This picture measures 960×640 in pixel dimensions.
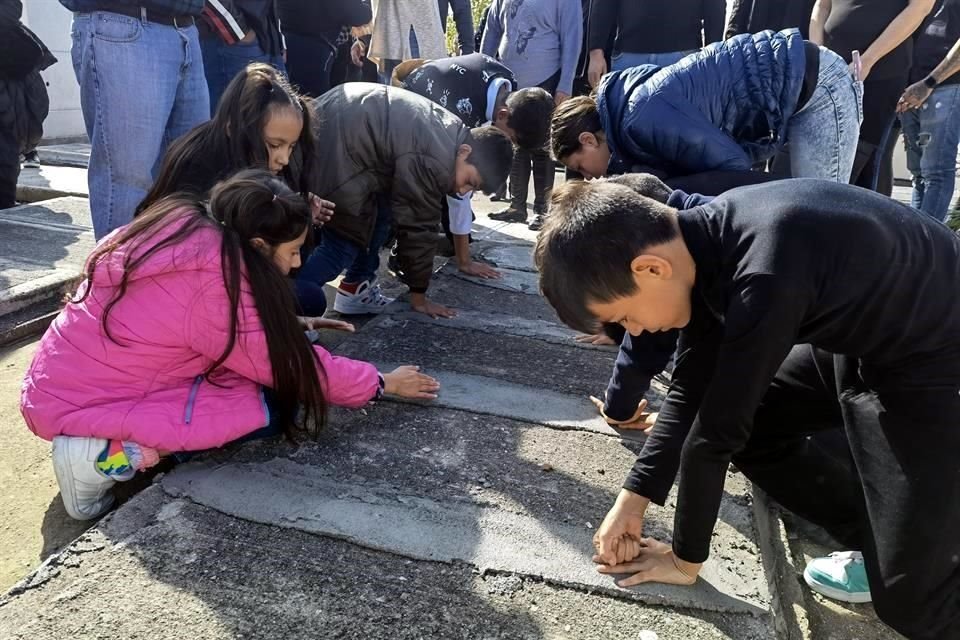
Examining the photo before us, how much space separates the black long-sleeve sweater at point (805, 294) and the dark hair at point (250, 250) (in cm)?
100

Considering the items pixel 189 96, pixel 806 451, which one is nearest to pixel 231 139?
pixel 189 96

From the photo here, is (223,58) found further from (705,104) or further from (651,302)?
(651,302)

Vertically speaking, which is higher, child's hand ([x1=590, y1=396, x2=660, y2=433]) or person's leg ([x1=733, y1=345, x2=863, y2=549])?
person's leg ([x1=733, y1=345, x2=863, y2=549])

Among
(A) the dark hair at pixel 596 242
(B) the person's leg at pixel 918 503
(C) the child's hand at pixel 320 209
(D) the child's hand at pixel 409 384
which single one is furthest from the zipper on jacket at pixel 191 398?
(B) the person's leg at pixel 918 503

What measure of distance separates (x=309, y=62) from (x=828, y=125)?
2.72 meters

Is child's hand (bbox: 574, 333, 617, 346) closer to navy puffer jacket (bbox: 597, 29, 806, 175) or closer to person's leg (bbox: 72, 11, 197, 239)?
navy puffer jacket (bbox: 597, 29, 806, 175)

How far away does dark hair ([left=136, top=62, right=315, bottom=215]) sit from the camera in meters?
2.53

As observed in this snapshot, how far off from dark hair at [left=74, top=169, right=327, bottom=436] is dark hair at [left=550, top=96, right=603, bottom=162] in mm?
1114

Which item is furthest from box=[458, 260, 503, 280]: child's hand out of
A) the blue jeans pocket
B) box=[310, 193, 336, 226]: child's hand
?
the blue jeans pocket

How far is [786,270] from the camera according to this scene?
4.51ft

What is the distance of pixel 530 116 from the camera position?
3.54 meters

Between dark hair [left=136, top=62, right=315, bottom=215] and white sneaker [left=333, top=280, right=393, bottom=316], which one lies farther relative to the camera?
white sneaker [left=333, top=280, right=393, bottom=316]

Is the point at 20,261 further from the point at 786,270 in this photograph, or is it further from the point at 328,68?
the point at 786,270

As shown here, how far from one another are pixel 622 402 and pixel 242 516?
117 cm
